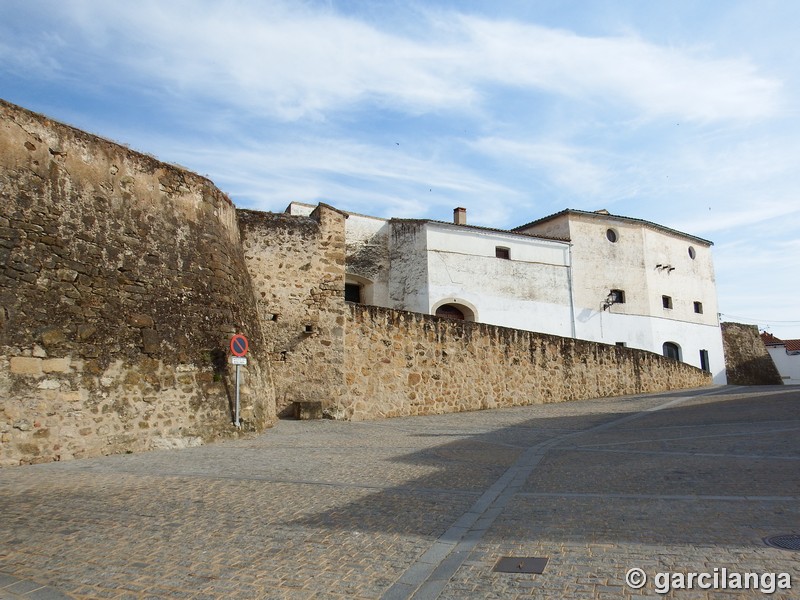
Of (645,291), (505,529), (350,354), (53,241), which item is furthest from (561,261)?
(505,529)

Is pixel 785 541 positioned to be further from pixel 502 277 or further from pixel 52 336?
pixel 502 277

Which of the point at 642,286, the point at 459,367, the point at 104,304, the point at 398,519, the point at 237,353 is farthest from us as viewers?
the point at 642,286

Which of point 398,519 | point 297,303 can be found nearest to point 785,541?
point 398,519

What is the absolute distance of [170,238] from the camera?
442 inches

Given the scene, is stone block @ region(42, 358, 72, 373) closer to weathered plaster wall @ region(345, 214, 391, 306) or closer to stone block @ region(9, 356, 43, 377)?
stone block @ region(9, 356, 43, 377)

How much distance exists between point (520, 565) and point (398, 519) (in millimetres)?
1521

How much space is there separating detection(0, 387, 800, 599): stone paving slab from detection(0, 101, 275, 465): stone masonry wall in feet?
2.63

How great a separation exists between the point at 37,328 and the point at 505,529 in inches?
276

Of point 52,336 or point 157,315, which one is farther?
point 157,315

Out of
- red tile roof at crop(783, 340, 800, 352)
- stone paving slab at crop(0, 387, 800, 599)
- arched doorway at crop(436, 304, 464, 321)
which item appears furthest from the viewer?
red tile roof at crop(783, 340, 800, 352)

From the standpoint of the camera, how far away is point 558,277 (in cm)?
3047

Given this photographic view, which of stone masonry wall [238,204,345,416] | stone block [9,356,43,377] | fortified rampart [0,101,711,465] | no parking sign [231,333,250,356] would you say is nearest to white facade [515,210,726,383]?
fortified rampart [0,101,711,465]

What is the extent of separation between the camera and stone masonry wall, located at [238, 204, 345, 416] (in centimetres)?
1477

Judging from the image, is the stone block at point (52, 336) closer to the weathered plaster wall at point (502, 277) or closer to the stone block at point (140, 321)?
the stone block at point (140, 321)
